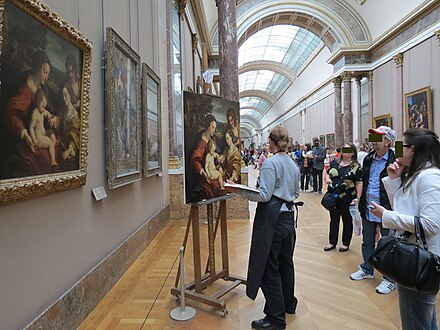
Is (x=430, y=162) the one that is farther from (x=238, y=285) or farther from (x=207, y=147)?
(x=238, y=285)

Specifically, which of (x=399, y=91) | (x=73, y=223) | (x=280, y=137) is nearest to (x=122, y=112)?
(x=73, y=223)

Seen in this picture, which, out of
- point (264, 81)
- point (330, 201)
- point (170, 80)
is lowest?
point (330, 201)

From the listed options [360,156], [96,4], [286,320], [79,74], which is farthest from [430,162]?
[360,156]

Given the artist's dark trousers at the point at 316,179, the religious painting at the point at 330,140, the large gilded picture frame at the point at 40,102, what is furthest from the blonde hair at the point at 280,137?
the religious painting at the point at 330,140

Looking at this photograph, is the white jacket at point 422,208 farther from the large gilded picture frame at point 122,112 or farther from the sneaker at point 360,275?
the large gilded picture frame at point 122,112

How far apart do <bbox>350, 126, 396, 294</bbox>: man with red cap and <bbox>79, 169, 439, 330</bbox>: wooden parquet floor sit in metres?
0.12

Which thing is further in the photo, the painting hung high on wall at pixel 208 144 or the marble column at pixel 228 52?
the marble column at pixel 228 52

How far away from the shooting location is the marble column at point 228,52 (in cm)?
834

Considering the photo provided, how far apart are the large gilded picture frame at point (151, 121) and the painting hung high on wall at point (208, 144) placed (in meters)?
1.85

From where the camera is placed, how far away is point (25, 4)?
2221 mm

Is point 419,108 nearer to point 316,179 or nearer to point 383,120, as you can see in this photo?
point 383,120

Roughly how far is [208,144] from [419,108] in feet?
37.6

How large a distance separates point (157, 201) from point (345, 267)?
11.9 feet

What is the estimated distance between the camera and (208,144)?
3605mm
